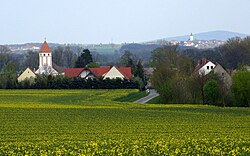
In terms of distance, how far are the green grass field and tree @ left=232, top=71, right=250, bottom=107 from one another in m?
15.8

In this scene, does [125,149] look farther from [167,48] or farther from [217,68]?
[167,48]

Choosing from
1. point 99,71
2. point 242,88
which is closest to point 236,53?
point 99,71

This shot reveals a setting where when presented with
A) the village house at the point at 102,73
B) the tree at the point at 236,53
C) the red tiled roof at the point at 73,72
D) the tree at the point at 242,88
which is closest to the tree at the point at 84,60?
the red tiled roof at the point at 73,72

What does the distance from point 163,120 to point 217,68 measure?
48362 millimetres

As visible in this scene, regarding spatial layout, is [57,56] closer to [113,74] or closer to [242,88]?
[113,74]

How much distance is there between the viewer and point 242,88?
6575 centimetres

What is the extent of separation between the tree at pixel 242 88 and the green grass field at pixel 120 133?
51.9ft

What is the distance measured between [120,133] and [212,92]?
37635 millimetres

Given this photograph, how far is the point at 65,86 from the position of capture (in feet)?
332

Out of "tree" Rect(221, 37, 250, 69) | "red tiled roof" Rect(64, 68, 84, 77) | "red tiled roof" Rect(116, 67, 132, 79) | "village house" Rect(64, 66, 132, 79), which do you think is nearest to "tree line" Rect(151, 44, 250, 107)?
"village house" Rect(64, 66, 132, 79)

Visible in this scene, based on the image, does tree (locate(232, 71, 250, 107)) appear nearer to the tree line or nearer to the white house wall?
the tree line

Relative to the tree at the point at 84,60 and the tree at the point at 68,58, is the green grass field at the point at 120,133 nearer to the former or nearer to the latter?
the tree at the point at 84,60

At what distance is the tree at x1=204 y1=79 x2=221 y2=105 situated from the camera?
6875 cm

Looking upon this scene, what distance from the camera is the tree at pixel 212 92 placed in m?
68.8
